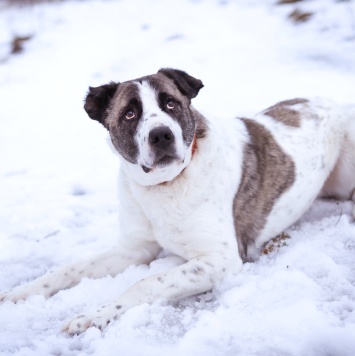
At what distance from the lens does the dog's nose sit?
252cm

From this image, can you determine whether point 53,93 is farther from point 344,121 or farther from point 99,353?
point 99,353

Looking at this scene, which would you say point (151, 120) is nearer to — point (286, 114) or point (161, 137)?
point (161, 137)

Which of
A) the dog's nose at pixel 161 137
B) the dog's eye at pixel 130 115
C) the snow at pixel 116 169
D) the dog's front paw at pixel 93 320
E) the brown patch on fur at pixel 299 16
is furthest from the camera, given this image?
the brown patch on fur at pixel 299 16

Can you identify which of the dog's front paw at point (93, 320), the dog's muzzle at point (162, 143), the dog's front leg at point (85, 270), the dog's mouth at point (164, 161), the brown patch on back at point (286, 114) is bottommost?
the dog's front leg at point (85, 270)

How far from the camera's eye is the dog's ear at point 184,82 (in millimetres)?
3018

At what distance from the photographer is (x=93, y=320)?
7.69 ft

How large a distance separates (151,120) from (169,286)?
88cm

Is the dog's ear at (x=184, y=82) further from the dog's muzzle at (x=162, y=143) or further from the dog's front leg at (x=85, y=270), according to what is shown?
the dog's front leg at (x=85, y=270)

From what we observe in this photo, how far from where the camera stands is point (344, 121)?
3.60 m

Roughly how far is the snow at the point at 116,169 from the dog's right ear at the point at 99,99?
3.22 feet

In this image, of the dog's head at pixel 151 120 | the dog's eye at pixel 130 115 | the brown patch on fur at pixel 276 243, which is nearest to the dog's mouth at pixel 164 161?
the dog's head at pixel 151 120

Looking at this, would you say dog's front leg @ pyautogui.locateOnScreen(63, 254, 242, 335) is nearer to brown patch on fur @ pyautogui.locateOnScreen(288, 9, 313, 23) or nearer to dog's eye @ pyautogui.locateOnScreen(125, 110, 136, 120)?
dog's eye @ pyautogui.locateOnScreen(125, 110, 136, 120)

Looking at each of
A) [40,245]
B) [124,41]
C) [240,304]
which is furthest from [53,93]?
[240,304]

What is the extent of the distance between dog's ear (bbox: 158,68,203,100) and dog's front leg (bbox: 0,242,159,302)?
98 centimetres
